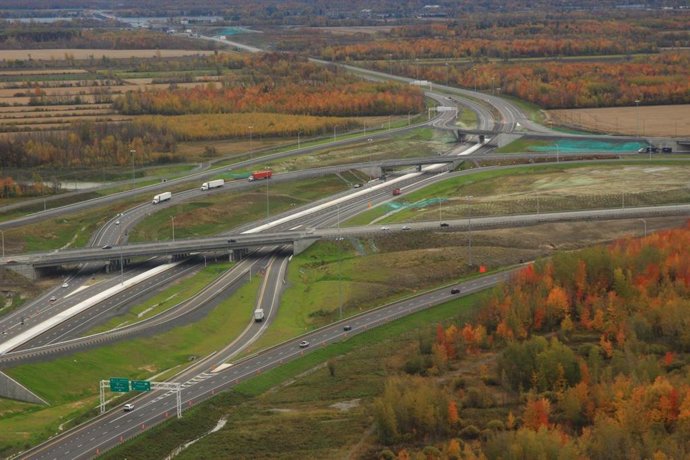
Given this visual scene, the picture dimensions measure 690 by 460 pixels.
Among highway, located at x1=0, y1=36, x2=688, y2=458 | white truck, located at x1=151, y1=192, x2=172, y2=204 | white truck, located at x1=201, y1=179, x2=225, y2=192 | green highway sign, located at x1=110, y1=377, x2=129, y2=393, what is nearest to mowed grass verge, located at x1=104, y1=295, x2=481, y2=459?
highway, located at x1=0, y1=36, x2=688, y2=458

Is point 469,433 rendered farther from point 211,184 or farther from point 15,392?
point 211,184

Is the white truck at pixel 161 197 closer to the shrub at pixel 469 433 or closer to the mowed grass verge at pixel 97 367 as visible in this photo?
the mowed grass verge at pixel 97 367

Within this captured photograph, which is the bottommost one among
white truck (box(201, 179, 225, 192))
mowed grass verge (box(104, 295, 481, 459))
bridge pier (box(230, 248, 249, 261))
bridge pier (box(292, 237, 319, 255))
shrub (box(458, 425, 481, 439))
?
mowed grass verge (box(104, 295, 481, 459))

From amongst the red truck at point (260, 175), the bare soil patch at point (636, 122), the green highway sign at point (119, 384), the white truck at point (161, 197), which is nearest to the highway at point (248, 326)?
the white truck at point (161, 197)

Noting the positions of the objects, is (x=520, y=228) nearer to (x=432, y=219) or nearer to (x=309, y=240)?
(x=432, y=219)

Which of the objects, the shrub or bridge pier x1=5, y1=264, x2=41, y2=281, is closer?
the shrub

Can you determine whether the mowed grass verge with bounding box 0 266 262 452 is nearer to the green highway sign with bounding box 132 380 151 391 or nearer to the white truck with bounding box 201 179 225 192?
the green highway sign with bounding box 132 380 151 391

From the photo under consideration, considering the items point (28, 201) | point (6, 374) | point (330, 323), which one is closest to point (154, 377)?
point (6, 374)
